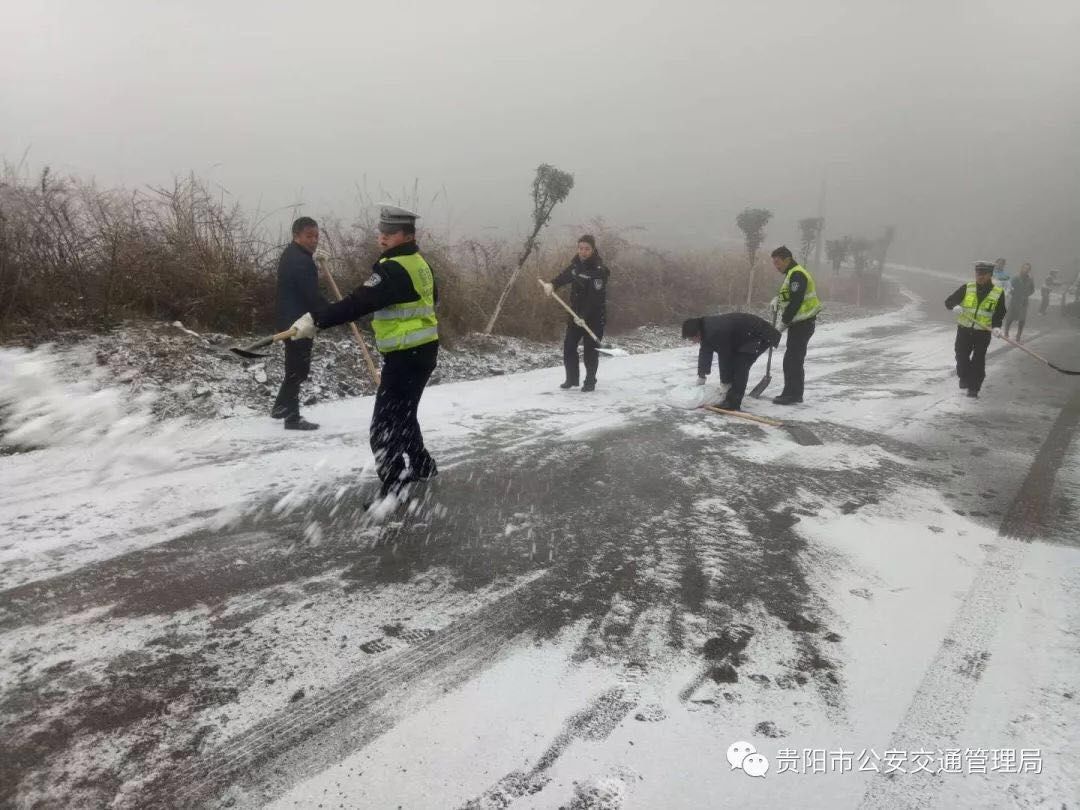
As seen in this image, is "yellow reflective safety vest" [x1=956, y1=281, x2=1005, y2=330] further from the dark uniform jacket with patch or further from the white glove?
the white glove

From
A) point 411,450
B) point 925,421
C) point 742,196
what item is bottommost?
point 925,421

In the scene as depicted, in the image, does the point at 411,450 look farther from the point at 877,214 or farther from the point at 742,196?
the point at 742,196

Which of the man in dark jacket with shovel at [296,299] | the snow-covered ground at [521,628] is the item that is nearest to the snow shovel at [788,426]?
the snow-covered ground at [521,628]

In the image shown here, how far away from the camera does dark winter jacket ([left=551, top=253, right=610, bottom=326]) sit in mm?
7281

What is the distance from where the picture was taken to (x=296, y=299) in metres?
5.26

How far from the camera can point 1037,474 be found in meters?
4.95

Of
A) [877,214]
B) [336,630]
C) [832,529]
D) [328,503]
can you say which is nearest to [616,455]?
[832,529]

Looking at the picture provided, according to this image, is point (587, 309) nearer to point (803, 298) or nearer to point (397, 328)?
point (803, 298)

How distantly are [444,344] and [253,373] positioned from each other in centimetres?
286

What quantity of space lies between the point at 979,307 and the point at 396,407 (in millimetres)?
7431

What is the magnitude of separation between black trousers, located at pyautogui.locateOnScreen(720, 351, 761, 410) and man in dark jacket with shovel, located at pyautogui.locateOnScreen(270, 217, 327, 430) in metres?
3.91

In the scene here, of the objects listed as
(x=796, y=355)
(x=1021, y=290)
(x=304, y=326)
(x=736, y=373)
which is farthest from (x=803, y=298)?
(x=1021, y=290)

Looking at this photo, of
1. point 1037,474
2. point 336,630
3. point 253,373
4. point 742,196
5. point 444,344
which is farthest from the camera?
point 742,196

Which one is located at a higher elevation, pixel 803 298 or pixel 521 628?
pixel 803 298
